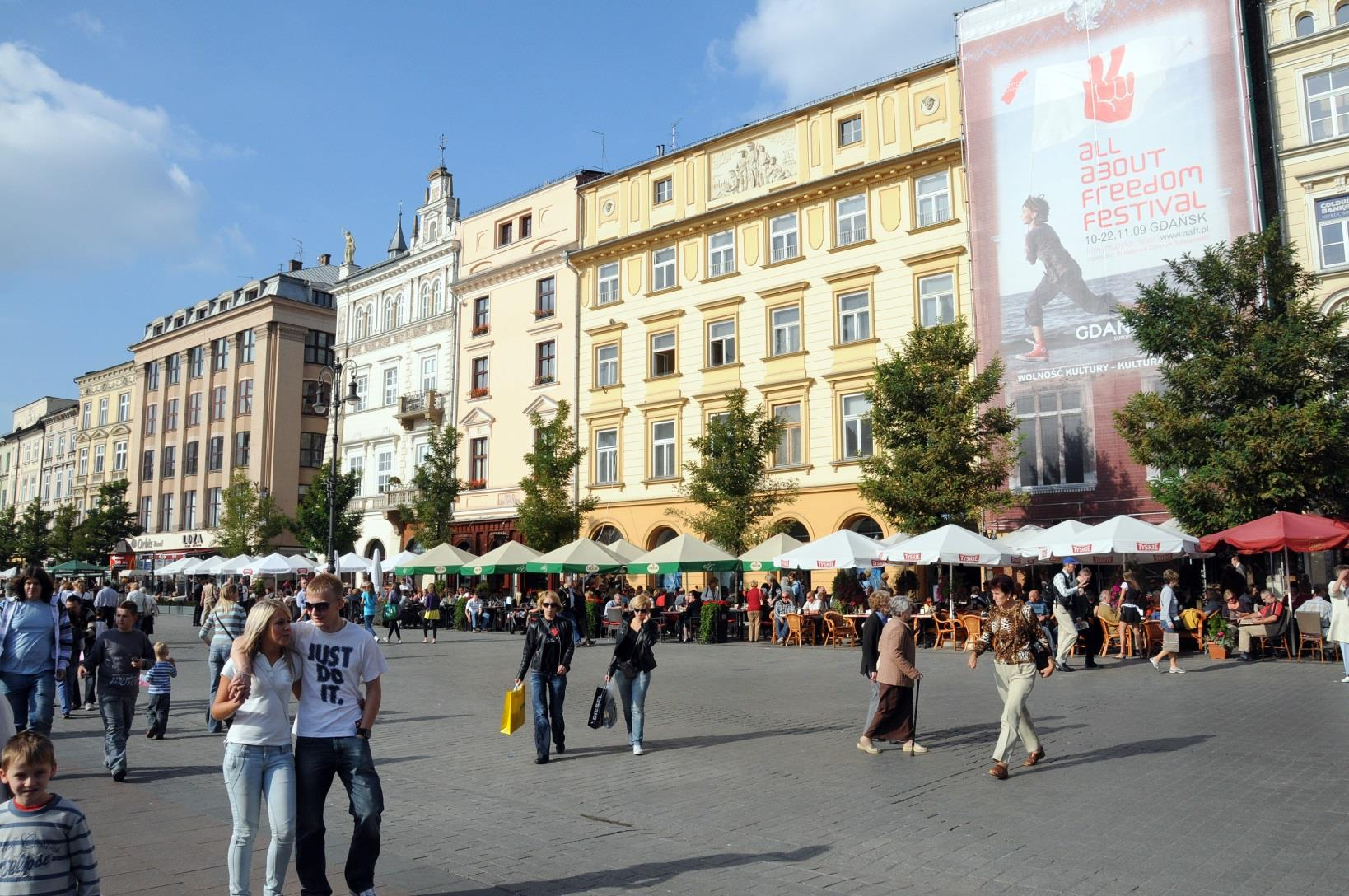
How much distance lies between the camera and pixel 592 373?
131 feet

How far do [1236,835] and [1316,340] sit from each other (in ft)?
56.3

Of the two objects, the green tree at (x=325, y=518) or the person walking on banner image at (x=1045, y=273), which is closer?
the person walking on banner image at (x=1045, y=273)

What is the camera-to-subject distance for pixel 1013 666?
30.9 ft

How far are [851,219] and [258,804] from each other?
99.6 ft

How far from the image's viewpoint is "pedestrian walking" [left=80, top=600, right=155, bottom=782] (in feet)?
31.0

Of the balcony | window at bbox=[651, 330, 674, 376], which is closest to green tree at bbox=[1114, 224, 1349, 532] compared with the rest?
window at bbox=[651, 330, 674, 376]

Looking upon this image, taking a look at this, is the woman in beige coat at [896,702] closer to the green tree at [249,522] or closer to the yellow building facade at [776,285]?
the yellow building facade at [776,285]

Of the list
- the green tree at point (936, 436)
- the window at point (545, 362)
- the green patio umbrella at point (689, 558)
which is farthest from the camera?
the window at point (545, 362)

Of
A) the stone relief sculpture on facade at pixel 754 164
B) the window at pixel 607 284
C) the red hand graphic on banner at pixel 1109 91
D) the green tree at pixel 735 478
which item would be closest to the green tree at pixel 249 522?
the window at pixel 607 284

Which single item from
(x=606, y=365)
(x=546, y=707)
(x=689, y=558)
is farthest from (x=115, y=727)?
(x=606, y=365)

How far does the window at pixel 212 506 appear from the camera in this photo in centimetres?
6178

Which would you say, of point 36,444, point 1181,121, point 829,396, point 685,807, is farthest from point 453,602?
point 36,444

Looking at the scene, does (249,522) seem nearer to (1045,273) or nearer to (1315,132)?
(1045,273)

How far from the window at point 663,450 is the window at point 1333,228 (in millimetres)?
20110
